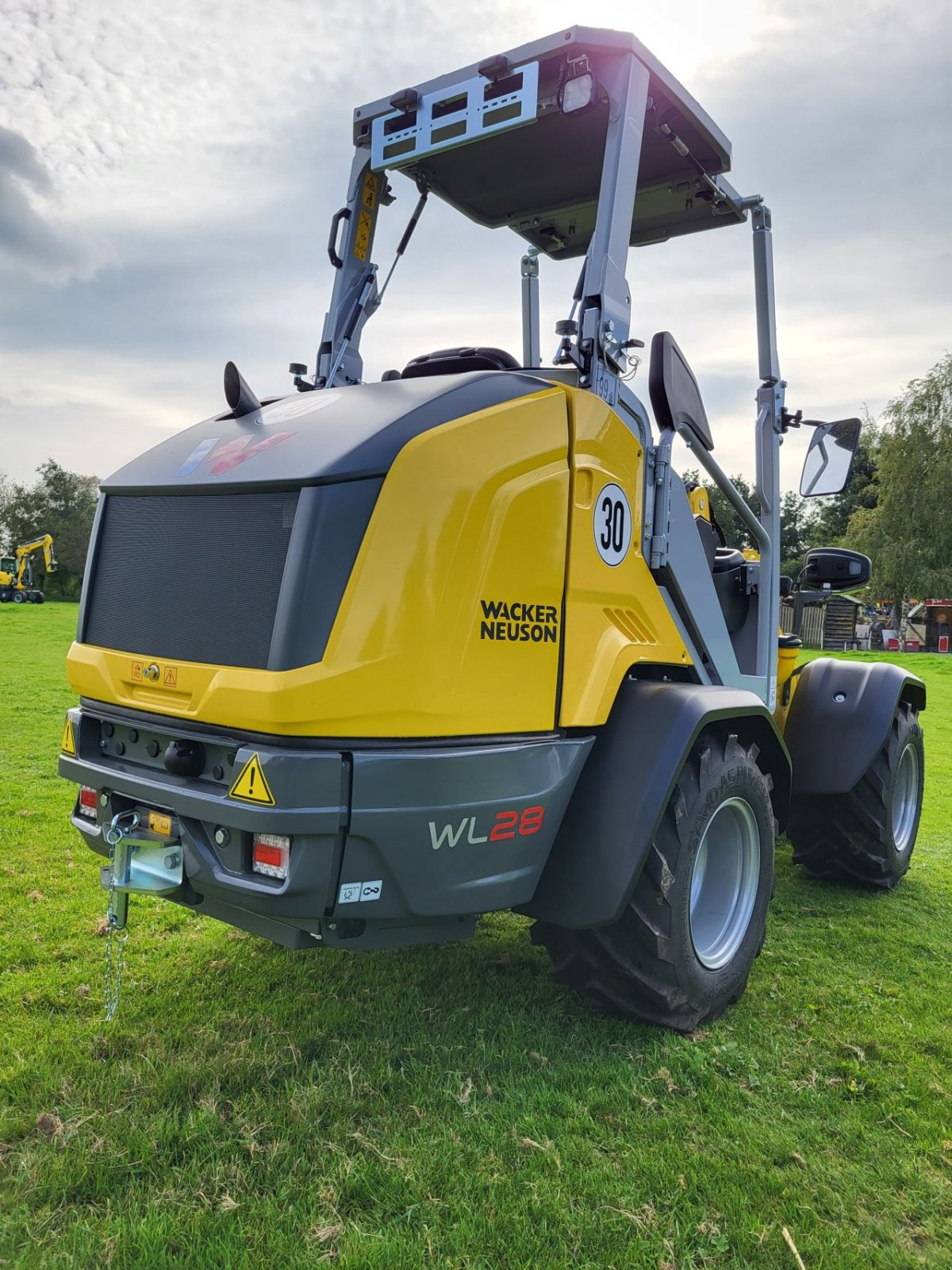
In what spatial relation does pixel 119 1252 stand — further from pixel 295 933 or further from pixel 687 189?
pixel 687 189

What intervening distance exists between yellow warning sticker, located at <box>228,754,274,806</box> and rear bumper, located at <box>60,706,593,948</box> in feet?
0.05

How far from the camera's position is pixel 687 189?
4145 millimetres

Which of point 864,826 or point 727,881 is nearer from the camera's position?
point 727,881

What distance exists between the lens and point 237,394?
2.97m

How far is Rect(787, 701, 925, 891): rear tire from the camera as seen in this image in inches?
184

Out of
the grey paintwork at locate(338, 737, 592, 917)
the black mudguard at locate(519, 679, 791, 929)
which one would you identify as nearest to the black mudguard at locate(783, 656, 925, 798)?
the black mudguard at locate(519, 679, 791, 929)

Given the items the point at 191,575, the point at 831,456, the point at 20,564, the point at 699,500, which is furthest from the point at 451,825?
the point at 20,564

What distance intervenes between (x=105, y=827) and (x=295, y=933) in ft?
2.27

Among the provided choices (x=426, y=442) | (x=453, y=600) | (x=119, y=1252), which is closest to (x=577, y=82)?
(x=426, y=442)

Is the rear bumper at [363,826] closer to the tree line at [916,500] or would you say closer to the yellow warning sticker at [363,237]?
the yellow warning sticker at [363,237]

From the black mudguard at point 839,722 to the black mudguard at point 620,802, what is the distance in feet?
5.58

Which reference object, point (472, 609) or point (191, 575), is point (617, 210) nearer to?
point (472, 609)

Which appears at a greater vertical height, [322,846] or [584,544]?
[584,544]

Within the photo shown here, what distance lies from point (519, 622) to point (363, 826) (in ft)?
2.37
